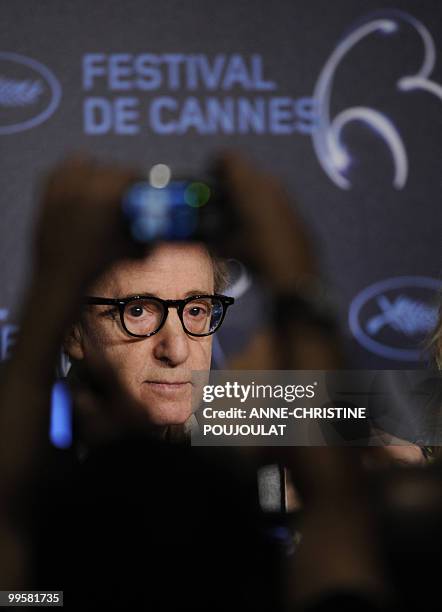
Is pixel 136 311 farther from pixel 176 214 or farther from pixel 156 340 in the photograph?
pixel 176 214

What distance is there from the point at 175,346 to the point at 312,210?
0.48 meters

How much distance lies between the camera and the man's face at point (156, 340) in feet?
3.71

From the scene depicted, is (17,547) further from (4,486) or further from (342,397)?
(342,397)

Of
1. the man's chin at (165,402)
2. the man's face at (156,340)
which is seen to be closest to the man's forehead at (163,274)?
the man's face at (156,340)

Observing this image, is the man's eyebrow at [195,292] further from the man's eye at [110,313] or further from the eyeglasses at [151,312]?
the man's eye at [110,313]

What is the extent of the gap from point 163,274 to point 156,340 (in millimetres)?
99

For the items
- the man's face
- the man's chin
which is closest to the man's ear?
the man's face

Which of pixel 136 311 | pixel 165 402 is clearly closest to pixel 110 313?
pixel 136 311

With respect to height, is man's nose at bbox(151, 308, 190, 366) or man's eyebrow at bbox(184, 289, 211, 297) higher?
man's eyebrow at bbox(184, 289, 211, 297)

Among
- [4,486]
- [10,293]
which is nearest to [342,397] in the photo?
[4,486]

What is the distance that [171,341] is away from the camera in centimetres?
113

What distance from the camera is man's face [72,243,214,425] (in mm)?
1130

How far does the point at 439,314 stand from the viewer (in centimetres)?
138

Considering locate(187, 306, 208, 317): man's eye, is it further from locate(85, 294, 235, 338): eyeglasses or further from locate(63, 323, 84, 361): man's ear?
locate(63, 323, 84, 361): man's ear
